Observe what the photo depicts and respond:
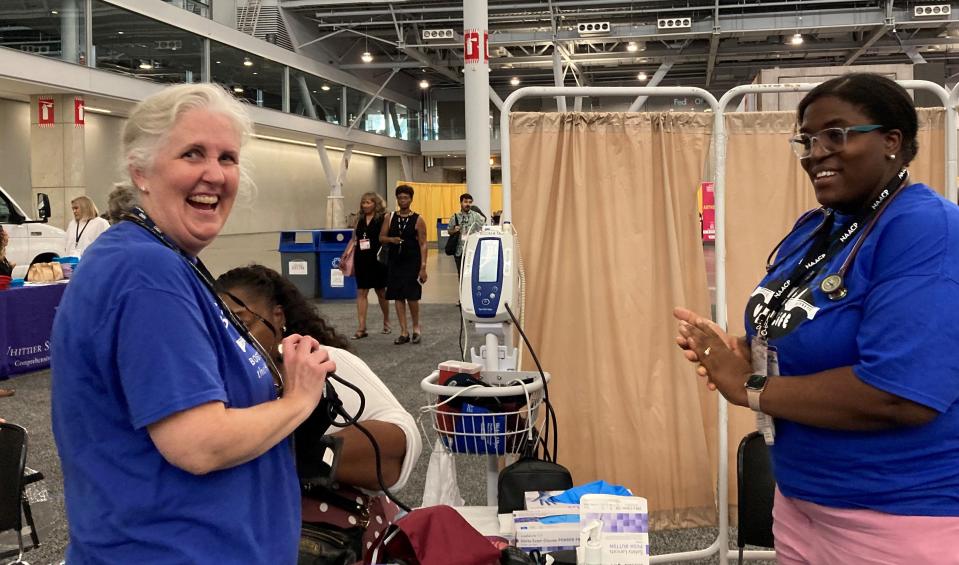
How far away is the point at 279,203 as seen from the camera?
23.1 m

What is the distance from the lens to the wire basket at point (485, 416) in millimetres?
2365

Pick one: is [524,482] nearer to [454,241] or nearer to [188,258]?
[188,258]

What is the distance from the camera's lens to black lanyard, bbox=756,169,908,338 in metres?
1.37

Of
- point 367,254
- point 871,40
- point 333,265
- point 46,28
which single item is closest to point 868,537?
point 367,254

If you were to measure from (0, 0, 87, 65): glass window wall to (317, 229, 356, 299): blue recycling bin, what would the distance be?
201 inches

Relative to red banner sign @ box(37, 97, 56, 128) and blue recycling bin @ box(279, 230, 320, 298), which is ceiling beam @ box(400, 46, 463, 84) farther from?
blue recycling bin @ box(279, 230, 320, 298)

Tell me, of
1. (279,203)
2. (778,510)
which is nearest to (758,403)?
(778,510)

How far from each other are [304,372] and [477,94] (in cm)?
764

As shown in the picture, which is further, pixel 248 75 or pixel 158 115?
pixel 248 75

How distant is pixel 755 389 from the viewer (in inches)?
57.3

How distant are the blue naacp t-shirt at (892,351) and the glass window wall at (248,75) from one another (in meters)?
16.4

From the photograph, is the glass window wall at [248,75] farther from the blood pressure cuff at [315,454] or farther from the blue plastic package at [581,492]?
the blood pressure cuff at [315,454]

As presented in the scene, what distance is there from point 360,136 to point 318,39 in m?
4.55

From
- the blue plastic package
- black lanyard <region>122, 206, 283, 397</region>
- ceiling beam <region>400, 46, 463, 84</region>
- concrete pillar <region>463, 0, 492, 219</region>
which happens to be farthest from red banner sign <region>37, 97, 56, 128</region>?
black lanyard <region>122, 206, 283, 397</region>
